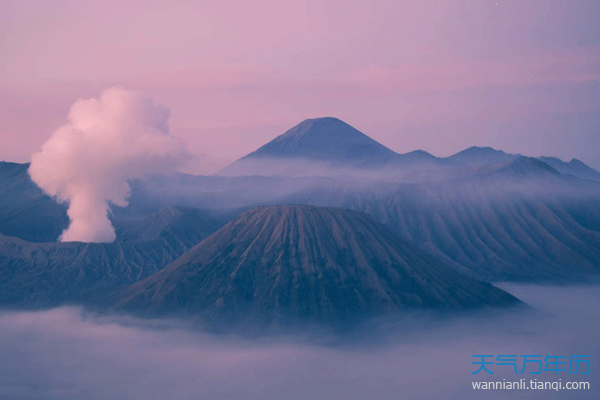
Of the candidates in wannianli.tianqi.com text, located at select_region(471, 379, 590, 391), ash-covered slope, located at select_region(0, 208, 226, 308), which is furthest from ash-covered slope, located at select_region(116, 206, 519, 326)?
wannianli.tianqi.com text, located at select_region(471, 379, 590, 391)

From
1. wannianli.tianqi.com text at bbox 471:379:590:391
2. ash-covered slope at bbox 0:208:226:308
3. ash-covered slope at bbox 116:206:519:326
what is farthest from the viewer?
ash-covered slope at bbox 0:208:226:308

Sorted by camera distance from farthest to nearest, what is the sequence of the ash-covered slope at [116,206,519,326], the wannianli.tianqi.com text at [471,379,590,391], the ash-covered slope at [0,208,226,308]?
the ash-covered slope at [0,208,226,308] < the ash-covered slope at [116,206,519,326] < the wannianli.tianqi.com text at [471,379,590,391]

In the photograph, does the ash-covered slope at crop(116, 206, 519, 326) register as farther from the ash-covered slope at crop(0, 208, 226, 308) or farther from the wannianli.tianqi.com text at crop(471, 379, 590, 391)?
the wannianli.tianqi.com text at crop(471, 379, 590, 391)

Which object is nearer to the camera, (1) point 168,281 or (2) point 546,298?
(1) point 168,281

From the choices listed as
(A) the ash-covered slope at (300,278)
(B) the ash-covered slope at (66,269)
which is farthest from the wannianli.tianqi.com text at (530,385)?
(B) the ash-covered slope at (66,269)

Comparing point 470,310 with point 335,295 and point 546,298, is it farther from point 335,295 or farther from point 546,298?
point 546,298

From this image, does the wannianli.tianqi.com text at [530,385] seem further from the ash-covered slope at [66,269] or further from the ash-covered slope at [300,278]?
the ash-covered slope at [66,269]

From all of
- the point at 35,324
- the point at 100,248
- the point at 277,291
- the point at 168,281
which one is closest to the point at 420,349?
the point at 277,291
